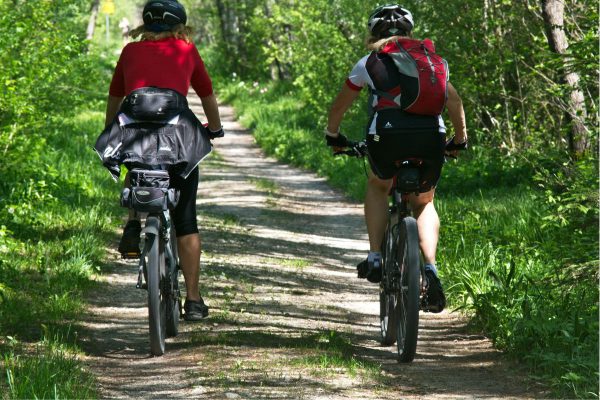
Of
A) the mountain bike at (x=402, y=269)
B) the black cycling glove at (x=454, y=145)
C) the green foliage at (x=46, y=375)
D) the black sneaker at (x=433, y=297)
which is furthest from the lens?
the black cycling glove at (x=454, y=145)

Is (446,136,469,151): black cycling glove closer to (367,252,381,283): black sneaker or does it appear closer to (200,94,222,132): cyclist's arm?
(367,252,381,283): black sneaker

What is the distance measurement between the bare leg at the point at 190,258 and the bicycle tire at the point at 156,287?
1.15ft

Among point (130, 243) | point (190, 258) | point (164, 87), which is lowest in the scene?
point (190, 258)

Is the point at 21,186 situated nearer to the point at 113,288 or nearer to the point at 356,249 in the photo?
the point at 113,288

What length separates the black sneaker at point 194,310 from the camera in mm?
6164

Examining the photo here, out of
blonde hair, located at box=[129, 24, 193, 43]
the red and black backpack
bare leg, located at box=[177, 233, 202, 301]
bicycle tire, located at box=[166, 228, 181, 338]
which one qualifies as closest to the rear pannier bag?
bicycle tire, located at box=[166, 228, 181, 338]

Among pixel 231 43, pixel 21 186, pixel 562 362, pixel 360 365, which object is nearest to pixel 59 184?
pixel 21 186

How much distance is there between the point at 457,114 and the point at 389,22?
67cm

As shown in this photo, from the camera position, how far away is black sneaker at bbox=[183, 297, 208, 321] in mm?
6164

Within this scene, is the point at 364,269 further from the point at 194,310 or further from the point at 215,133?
the point at 215,133

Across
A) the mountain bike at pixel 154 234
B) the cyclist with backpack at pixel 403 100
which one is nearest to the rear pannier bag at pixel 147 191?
the mountain bike at pixel 154 234

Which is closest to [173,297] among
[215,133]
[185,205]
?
[185,205]

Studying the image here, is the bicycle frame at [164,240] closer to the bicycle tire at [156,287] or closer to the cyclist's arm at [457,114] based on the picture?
the bicycle tire at [156,287]

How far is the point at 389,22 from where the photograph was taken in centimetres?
577
